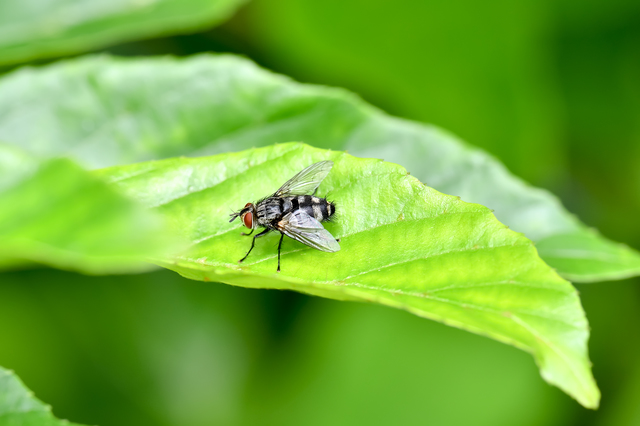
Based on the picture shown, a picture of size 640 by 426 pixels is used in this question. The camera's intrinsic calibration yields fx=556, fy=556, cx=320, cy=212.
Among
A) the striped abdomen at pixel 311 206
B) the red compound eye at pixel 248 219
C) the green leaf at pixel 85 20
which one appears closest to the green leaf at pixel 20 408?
the red compound eye at pixel 248 219

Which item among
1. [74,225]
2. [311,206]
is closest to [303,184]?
[311,206]

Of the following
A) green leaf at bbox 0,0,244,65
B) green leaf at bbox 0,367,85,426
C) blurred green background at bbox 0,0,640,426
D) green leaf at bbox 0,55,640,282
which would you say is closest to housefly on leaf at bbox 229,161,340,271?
green leaf at bbox 0,55,640,282

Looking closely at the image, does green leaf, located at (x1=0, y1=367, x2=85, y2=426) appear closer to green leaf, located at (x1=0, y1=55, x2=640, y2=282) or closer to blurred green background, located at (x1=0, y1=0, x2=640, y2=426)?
green leaf, located at (x1=0, y1=55, x2=640, y2=282)

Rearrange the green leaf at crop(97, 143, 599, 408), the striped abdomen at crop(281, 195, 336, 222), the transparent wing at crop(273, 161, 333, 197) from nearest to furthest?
the green leaf at crop(97, 143, 599, 408)
the striped abdomen at crop(281, 195, 336, 222)
the transparent wing at crop(273, 161, 333, 197)

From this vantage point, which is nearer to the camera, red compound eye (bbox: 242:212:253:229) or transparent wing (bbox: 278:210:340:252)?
transparent wing (bbox: 278:210:340:252)

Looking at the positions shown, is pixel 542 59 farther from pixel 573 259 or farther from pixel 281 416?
pixel 281 416

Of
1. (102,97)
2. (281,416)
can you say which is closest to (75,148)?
(102,97)
